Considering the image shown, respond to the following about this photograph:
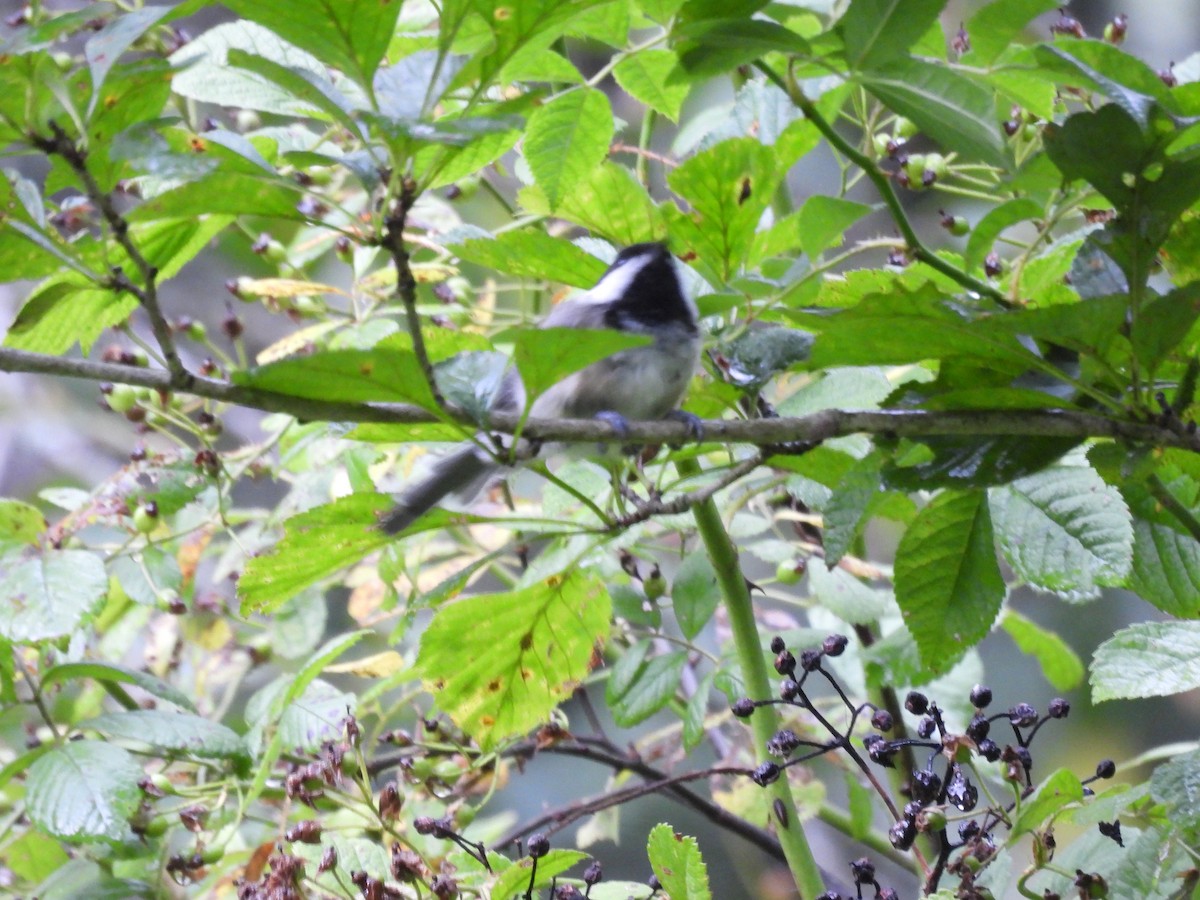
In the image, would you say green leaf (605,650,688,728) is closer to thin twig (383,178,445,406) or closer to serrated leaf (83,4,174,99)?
thin twig (383,178,445,406)

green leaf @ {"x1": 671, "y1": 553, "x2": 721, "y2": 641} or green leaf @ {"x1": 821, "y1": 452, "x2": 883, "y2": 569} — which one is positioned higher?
green leaf @ {"x1": 821, "y1": 452, "x2": 883, "y2": 569}

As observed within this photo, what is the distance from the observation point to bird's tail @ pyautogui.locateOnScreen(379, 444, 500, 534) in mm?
Result: 1394

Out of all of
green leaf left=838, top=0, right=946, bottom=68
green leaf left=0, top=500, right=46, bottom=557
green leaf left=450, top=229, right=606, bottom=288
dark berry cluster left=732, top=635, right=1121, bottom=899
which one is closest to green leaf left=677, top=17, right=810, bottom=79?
green leaf left=838, top=0, right=946, bottom=68

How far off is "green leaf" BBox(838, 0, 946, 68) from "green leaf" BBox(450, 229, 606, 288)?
1.09 ft

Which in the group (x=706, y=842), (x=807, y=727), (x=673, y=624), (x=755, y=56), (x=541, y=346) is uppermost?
(x=755, y=56)

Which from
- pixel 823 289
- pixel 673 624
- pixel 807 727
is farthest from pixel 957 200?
pixel 823 289

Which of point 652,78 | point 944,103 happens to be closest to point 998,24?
point 944,103

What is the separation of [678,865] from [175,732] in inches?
25.4

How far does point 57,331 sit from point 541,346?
1.58 feet

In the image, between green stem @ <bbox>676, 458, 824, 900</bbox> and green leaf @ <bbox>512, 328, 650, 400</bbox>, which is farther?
A: green stem @ <bbox>676, 458, 824, 900</bbox>

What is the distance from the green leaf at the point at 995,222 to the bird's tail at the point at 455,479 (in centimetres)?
59

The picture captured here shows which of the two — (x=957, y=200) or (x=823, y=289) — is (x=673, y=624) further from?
(x=957, y=200)

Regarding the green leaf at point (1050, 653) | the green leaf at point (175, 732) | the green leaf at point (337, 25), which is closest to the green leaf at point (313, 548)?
the green leaf at point (175, 732)

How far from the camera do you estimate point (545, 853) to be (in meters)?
1.02
